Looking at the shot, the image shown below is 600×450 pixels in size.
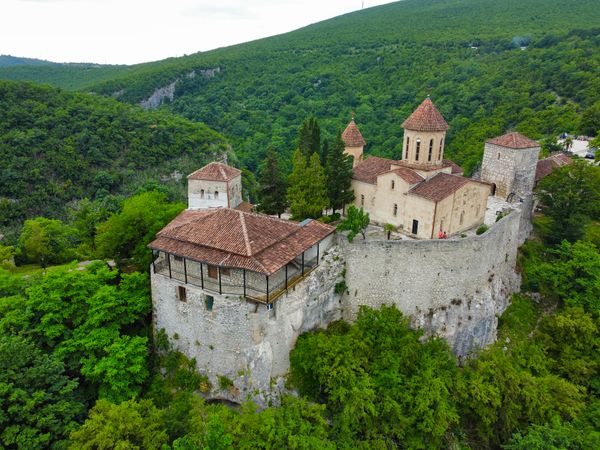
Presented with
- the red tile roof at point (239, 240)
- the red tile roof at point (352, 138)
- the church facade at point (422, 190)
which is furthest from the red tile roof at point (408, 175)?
the red tile roof at point (239, 240)

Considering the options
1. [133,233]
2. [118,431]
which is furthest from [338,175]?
[118,431]

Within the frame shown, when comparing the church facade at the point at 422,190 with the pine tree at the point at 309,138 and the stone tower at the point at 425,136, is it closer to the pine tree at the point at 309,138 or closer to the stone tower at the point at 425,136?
the stone tower at the point at 425,136

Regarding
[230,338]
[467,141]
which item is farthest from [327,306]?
[467,141]

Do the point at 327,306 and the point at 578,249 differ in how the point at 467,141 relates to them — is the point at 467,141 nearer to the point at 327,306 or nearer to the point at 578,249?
the point at 578,249

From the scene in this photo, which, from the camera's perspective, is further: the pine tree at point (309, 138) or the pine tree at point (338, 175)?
the pine tree at point (309, 138)

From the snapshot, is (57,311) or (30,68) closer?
(57,311)

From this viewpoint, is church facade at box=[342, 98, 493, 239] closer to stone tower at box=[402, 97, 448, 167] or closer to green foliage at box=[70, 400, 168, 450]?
stone tower at box=[402, 97, 448, 167]
